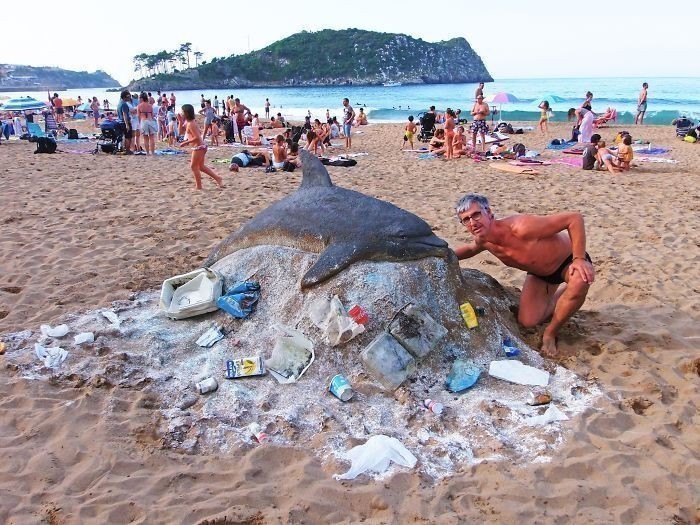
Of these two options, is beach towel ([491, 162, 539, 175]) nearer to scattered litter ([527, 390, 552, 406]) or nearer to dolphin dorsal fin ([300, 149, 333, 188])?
dolphin dorsal fin ([300, 149, 333, 188])

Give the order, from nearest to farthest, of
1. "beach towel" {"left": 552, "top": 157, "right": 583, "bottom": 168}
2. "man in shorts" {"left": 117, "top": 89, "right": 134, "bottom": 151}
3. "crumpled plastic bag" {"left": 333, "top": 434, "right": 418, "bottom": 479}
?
"crumpled plastic bag" {"left": 333, "top": 434, "right": 418, "bottom": 479} → "beach towel" {"left": 552, "top": 157, "right": 583, "bottom": 168} → "man in shorts" {"left": 117, "top": 89, "right": 134, "bottom": 151}

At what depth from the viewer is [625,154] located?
1313cm

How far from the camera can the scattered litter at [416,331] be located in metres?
4.11

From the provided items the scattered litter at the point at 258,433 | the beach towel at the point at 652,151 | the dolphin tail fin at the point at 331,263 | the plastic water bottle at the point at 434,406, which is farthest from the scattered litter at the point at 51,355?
the beach towel at the point at 652,151

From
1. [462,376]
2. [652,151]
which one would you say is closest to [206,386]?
[462,376]

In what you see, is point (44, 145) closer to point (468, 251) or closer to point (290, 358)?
point (290, 358)

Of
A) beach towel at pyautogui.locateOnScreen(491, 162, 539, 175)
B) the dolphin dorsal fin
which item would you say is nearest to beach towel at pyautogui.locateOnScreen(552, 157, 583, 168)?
beach towel at pyautogui.locateOnScreen(491, 162, 539, 175)

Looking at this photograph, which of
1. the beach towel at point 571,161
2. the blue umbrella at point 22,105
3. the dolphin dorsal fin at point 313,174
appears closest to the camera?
the dolphin dorsal fin at point 313,174

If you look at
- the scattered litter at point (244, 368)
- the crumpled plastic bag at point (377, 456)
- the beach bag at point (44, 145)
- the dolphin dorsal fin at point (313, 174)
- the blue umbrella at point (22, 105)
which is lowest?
the crumpled plastic bag at point (377, 456)

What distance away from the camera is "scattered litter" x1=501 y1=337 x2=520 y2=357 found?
4332mm

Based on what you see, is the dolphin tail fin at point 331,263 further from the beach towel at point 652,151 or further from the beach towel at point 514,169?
the beach towel at point 652,151

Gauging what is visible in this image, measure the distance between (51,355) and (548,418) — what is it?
3.81 metres

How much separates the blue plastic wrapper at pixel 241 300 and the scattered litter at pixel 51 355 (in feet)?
4.23

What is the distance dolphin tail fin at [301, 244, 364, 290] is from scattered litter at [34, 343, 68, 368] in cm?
202
